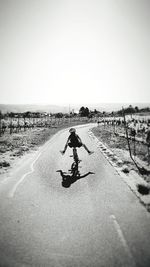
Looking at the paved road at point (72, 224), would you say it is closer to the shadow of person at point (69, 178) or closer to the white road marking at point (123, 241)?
the white road marking at point (123, 241)

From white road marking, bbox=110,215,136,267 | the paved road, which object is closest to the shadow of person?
the paved road

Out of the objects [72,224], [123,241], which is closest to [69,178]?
[72,224]

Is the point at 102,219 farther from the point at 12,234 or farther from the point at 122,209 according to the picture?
the point at 12,234

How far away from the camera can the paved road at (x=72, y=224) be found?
3361 mm

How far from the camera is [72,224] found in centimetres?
438

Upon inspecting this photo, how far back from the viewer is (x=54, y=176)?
7.84 meters

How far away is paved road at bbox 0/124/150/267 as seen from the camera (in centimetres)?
336

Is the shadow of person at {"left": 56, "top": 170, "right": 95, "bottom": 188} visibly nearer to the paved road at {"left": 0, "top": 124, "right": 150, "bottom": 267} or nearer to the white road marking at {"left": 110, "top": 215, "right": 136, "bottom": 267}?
the paved road at {"left": 0, "top": 124, "right": 150, "bottom": 267}

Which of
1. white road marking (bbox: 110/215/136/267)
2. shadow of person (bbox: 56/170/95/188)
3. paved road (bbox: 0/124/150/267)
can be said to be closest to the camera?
white road marking (bbox: 110/215/136/267)

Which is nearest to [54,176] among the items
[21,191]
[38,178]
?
[38,178]

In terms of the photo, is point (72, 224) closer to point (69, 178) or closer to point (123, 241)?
point (123, 241)

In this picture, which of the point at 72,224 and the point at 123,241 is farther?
the point at 72,224

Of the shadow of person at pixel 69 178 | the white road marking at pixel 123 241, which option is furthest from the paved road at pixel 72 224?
the shadow of person at pixel 69 178

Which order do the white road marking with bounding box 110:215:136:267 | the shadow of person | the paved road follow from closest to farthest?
the white road marking with bounding box 110:215:136:267 < the paved road < the shadow of person
